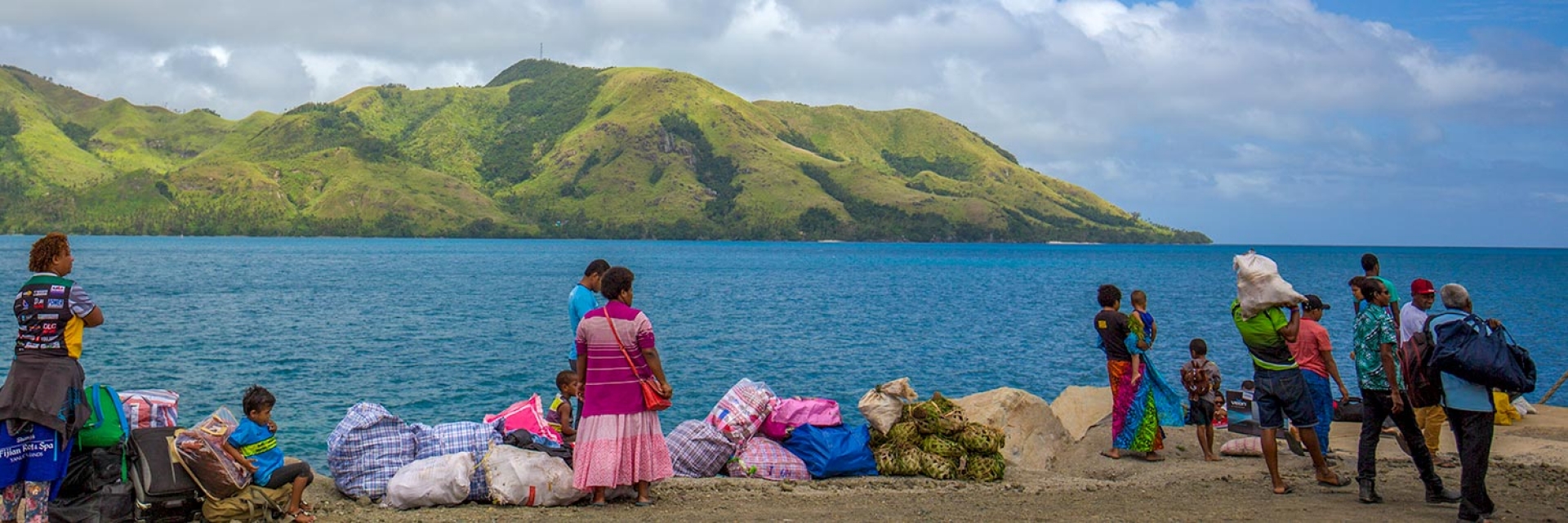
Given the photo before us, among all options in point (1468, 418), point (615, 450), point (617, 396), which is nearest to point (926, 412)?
point (615, 450)

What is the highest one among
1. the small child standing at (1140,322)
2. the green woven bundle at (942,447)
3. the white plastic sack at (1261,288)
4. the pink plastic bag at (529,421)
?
the white plastic sack at (1261,288)

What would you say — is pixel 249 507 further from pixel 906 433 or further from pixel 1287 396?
pixel 1287 396

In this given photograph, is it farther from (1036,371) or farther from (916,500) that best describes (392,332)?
(916,500)

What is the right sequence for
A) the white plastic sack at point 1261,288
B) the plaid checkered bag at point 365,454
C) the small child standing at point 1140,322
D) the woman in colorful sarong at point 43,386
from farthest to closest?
1. the small child standing at point 1140,322
2. the plaid checkered bag at point 365,454
3. the white plastic sack at point 1261,288
4. the woman in colorful sarong at point 43,386

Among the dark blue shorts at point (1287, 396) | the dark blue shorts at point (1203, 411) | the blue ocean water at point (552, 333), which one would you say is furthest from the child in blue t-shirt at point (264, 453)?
the dark blue shorts at point (1203, 411)

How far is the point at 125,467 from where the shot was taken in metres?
8.22

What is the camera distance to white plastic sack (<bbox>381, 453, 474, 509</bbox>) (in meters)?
9.74

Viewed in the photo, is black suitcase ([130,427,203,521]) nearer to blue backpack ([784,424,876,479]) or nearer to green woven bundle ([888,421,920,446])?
blue backpack ([784,424,876,479])

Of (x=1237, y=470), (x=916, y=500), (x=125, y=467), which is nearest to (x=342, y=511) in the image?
(x=125, y=467)

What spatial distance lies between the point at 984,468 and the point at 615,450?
14.1ft

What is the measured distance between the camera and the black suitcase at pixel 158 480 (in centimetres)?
830

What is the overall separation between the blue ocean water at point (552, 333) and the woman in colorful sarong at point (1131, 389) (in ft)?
29.6

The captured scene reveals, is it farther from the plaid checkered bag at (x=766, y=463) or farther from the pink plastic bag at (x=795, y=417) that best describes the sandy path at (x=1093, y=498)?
the pink plastic bag at (x=795, y=417)

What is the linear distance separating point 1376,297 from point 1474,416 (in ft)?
5.42
